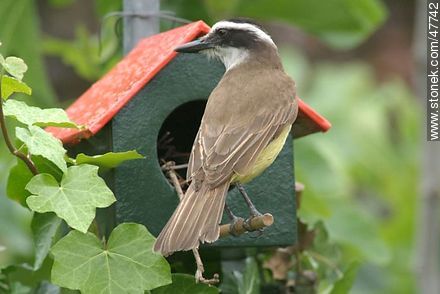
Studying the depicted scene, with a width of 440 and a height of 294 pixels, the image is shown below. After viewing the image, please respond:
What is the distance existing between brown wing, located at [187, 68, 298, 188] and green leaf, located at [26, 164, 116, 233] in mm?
522

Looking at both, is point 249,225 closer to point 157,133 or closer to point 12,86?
point 157,133

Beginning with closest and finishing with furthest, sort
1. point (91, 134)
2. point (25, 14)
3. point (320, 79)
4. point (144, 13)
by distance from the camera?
point (91, 134) < point (144, 13) < point (25, 14) < point (320, 79)

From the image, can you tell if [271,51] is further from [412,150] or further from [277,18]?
[412,150]

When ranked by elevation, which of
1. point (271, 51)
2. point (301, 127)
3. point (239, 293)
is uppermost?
point (271, 51)

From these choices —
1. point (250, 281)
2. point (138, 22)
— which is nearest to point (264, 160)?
point (250, 281)

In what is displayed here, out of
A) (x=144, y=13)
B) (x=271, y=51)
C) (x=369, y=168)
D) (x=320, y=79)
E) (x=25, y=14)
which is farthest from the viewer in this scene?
(x=320, y=79)

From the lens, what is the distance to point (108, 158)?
4.10 m

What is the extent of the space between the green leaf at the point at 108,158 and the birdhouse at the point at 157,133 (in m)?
0.32

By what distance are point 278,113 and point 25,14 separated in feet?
8.04

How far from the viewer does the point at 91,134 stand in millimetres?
4500

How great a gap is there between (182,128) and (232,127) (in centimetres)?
84

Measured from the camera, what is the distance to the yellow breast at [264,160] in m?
4.39

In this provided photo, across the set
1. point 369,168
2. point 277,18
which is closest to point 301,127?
point 277,18

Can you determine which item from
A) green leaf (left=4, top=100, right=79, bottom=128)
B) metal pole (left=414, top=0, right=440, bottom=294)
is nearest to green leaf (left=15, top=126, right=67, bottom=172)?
green leaf (left=4, top=100, right=79, bottom=128)
